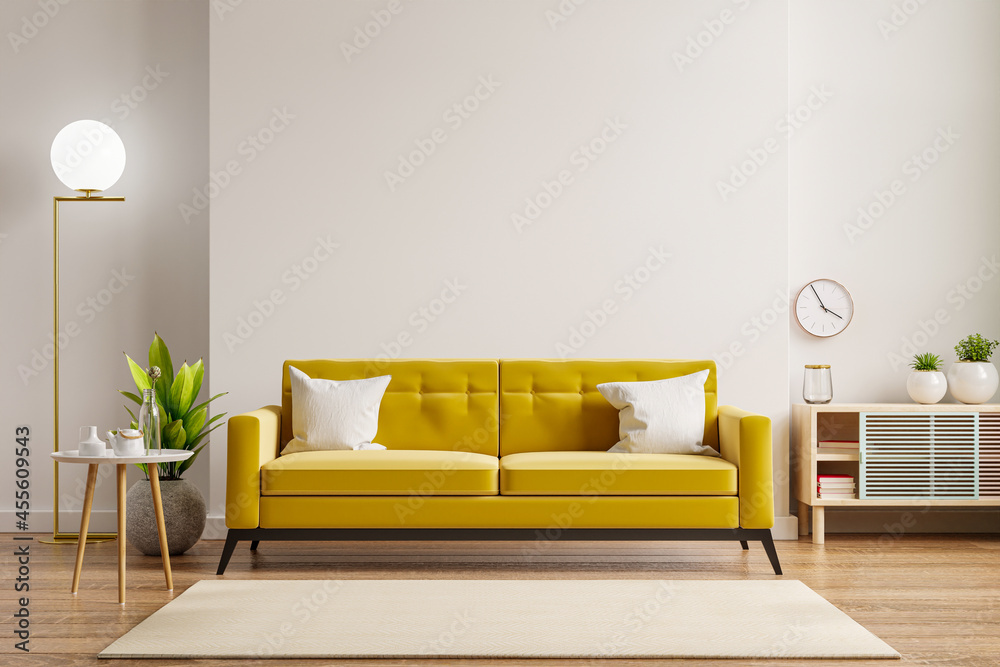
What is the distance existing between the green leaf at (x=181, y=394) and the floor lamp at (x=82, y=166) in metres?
0.85

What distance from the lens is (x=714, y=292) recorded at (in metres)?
4.32

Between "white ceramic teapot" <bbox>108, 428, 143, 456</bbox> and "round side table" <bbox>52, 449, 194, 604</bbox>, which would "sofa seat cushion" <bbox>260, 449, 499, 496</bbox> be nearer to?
"round side table" <bbox>52, 449, 194, 604</bbox>

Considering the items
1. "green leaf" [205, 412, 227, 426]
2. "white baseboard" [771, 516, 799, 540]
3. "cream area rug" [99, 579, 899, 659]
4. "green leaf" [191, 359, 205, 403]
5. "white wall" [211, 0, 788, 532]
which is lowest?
"white baseboard" [771, 516, 799, 540]

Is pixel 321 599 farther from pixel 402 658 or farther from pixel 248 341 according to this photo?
pixel 248 341

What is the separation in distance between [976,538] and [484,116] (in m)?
3.35

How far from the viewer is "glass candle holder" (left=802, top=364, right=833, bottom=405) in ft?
13.9

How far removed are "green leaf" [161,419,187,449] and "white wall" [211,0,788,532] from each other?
0.83 m

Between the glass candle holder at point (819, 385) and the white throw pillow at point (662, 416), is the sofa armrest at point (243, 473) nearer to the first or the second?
the white throw pillow at point (662, 416)

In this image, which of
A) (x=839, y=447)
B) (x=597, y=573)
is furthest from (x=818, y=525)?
(x=597, y=573)

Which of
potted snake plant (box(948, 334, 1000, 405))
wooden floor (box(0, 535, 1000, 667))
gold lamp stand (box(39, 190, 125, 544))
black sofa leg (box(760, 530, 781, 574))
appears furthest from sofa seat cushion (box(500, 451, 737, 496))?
gold lamp stand (box(39, 190, 125, 544))

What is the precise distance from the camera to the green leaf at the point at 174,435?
3721mm

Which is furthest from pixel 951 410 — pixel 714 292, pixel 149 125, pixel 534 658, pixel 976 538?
pixel 149 125

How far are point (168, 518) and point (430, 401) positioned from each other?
4.20ft

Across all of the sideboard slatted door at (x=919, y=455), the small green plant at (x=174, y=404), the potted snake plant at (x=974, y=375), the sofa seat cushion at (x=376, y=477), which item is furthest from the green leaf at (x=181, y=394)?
the potted snake plant at (x=974, y=375)
